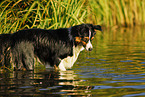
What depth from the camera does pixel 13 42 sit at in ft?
24.7

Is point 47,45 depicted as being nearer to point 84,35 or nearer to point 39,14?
point 84,35

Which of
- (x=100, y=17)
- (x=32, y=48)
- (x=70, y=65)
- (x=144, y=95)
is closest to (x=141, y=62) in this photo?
(x=70, y=65)

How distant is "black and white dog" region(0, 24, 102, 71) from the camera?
7.49 metres

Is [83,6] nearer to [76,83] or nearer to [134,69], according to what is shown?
[134,69]

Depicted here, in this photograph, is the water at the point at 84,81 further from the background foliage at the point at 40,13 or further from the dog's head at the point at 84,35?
the background foliage at the point at 40,13

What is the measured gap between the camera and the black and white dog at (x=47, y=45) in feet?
24.6

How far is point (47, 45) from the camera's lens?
7742 mm

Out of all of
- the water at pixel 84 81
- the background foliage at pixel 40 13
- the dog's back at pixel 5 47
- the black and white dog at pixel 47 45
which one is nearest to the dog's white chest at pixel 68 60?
the black and white dog at pixel 47 45

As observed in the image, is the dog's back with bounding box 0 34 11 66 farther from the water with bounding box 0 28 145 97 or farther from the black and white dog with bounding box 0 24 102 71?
the water with bounding box 0 28 145 97

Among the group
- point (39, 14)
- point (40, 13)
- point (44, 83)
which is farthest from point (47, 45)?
point (40, 13)

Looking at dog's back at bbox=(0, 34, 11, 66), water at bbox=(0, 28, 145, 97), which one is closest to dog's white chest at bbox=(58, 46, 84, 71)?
water at bbox=(0, 28, 145, 97)

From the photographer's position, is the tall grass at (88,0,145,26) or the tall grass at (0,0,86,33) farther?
the tall grass at (88,0,145,26)

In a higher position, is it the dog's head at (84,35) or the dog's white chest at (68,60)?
the dog's head at (84,35)

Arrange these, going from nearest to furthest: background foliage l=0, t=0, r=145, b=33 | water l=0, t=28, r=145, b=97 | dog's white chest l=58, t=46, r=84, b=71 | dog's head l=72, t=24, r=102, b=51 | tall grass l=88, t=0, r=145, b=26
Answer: water l=0, t=28, r=145, b=97, dog's head l=72, t=24, r=102, b=51, dog's white chest l=58, t=46, r=84, b=71, background foliage l=0, t=0, r=145, b=33, tall grass l=88, t=0, r=145, b=26
